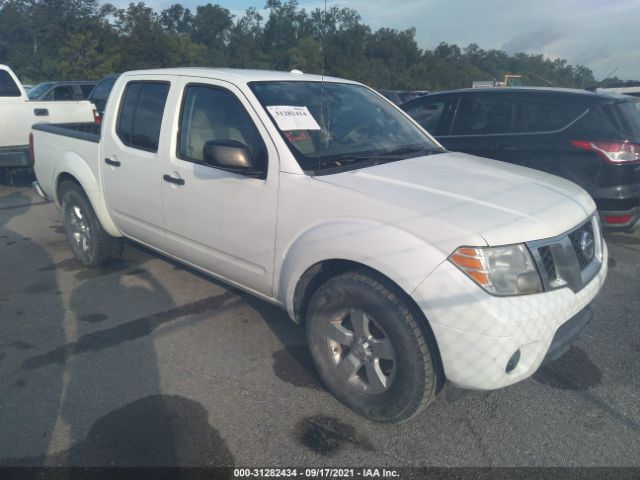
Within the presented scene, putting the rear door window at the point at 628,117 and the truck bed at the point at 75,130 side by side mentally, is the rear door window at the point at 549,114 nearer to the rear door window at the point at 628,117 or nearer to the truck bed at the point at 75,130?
the rear door window at the point at 628,117

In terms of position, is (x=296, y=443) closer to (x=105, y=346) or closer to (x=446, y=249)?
(x=446, y=249)

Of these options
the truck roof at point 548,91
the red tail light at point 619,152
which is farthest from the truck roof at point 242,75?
the red tail light at point 619,152

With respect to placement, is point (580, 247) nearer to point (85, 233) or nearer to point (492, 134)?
point (492, 134)

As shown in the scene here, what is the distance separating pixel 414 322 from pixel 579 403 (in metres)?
1.31

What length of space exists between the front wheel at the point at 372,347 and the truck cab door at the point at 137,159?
5.89 feet

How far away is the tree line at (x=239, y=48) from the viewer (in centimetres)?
414

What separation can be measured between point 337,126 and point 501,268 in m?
1.66

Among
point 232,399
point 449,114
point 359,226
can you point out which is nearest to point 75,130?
point 232,399

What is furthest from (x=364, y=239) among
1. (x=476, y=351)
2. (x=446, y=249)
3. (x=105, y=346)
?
(x=105, y=346)

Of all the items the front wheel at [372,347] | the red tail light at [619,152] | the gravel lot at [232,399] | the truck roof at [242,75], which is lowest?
the gravel lot at [232,399]

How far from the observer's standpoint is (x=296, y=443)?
2693mm

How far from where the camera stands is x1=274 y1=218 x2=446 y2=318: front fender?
2.46 meters

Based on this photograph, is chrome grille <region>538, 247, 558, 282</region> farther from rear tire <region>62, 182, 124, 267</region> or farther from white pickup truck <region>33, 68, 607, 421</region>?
rear tire <region>62, 182, 124, 267</region>

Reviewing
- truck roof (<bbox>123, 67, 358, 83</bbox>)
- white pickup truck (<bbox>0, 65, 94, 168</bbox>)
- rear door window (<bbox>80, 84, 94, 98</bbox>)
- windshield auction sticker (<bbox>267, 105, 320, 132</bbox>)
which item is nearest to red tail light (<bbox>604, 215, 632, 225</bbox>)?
truck roof (<bbox>123, 67, 358, 83</bbox>)
